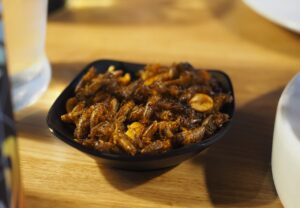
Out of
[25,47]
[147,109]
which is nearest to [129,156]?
[147,109]

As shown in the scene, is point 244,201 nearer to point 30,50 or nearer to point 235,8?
point 30,50

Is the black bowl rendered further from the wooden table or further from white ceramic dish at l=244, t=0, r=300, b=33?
white ceramic dish at l=244, t=0, r=300, b=33

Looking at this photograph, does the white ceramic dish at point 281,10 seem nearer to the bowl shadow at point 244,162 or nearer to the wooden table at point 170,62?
the wooden table at point 170,62

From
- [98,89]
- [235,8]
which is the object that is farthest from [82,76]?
[235,8]

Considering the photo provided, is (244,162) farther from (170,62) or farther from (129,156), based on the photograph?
(170,62)

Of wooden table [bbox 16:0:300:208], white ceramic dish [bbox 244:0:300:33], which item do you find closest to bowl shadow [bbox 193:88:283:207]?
wooden table [bbox 16:0:300:208]

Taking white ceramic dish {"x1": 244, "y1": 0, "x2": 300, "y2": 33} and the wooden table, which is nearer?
the wooden table
